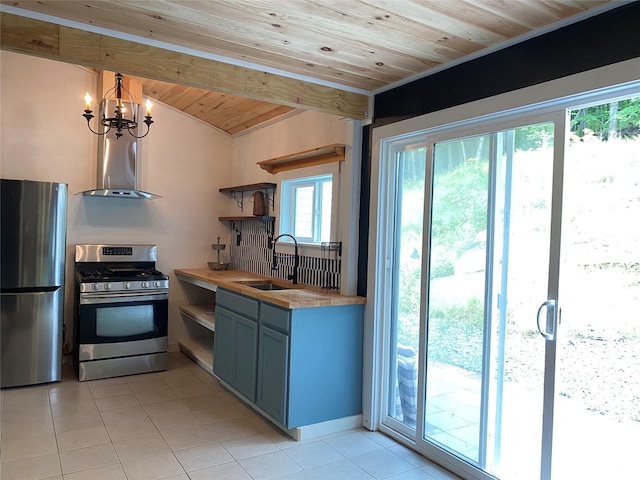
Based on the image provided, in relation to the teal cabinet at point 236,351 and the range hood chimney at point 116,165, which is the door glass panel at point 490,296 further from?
the range hood chimney at point 116,165

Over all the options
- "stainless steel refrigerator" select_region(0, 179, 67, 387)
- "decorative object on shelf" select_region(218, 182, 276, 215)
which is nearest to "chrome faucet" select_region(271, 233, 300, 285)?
"decorative object on shelf" select_region(218, 182, 276, 215)

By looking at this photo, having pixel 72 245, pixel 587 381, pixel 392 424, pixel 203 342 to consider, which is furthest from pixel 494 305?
pixel 72 245

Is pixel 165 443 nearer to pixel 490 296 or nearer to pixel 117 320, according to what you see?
pixel 117 320

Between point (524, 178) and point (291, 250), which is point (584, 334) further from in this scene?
point (291, 250)

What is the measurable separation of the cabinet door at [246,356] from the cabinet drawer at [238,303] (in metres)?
0.05

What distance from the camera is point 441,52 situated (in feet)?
8.46

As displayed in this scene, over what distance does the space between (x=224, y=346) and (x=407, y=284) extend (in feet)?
5.46

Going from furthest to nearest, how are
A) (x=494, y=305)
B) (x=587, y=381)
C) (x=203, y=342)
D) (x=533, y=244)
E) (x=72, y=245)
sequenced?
(x=203, y=342), (x=72, y=245), (x=494, y=305), (x=533, y=244), (x=587, y=381)

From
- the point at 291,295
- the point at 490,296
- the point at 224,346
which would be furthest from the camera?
the point at 224,346

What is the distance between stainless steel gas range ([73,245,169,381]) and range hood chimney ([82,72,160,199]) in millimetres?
658

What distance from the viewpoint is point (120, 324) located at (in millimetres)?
4270

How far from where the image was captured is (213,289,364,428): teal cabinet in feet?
10.1

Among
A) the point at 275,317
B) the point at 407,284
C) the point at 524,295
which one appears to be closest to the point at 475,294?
the point at 524,295

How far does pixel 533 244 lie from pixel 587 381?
68cm
